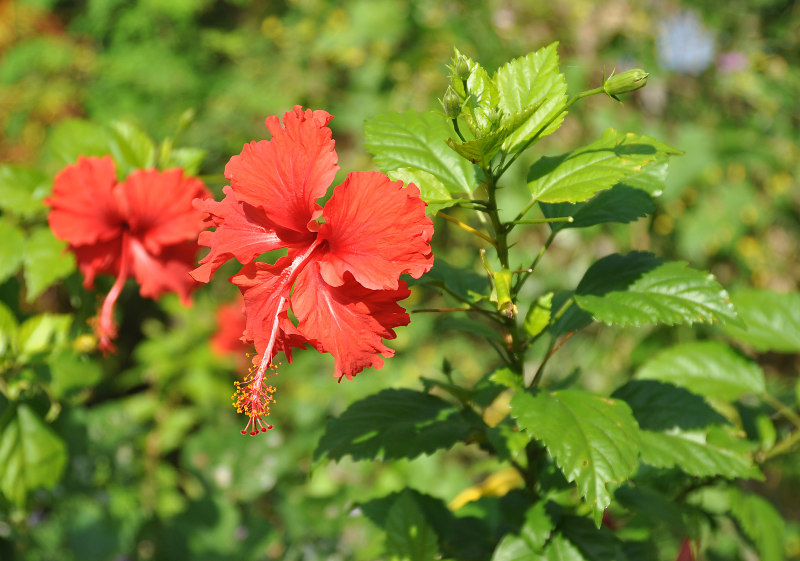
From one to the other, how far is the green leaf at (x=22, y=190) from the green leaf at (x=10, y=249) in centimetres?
3

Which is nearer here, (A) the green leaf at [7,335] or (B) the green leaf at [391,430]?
(B) the green leaf at [391,430]

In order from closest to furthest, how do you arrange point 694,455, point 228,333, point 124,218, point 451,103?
point 451,103 < point 694,455 < point 124,218 < point 228,333

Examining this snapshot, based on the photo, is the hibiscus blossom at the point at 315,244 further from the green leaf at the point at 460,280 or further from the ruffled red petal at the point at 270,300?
the green leaf at the point at 460,280

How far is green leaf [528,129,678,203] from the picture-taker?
703 mm

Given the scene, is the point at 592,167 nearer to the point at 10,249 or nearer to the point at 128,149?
the point at 128,149

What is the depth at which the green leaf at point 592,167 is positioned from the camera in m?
0.70

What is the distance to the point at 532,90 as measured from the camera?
29.6 inches

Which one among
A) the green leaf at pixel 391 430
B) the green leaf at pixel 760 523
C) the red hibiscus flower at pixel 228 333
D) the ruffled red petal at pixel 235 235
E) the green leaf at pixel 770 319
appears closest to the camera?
the ruffled red petal at pixel 235 235

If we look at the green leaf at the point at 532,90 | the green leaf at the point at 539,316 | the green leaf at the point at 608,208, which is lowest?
the green leaf at the point at 539,316

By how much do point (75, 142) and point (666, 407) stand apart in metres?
1.03

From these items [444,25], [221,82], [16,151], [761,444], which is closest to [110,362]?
[16,151]

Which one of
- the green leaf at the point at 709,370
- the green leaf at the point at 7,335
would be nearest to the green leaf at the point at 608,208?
the green leaf at the point at 709,370

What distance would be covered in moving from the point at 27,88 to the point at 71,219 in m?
2.48

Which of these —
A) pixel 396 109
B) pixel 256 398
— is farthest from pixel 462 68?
pixel 396 109
